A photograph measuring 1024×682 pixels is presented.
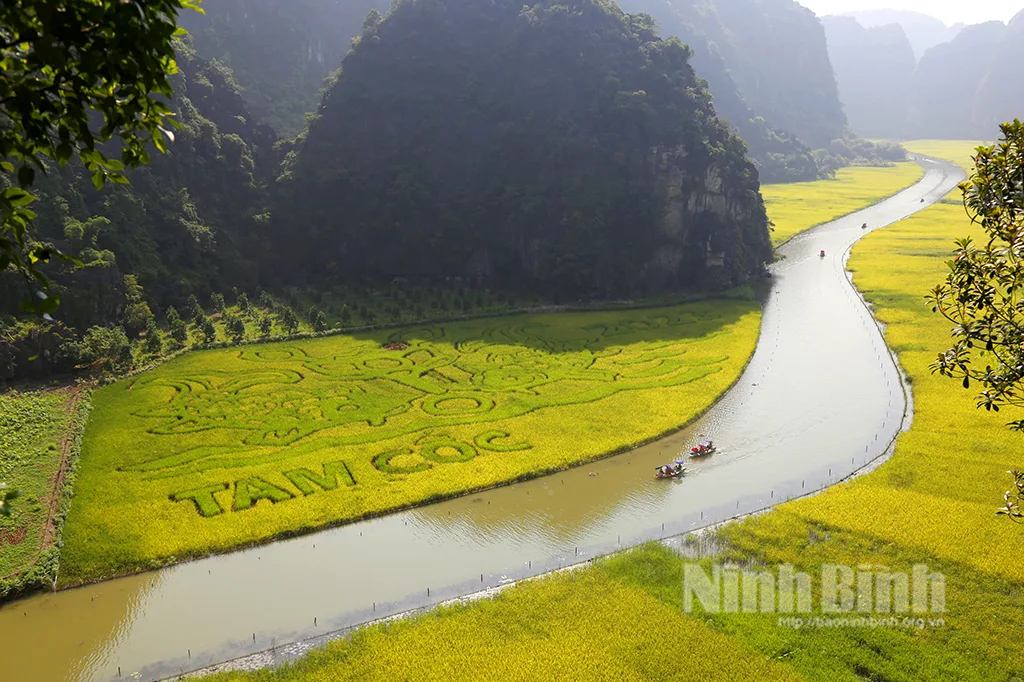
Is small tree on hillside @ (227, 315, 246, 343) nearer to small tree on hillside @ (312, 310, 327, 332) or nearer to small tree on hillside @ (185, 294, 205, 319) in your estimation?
small tree on hillside @ (312, 310, 327, 332)

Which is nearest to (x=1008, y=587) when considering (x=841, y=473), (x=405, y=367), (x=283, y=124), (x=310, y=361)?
(x=841, y=473)

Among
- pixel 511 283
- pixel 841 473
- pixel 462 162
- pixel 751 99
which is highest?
pixel 751 99

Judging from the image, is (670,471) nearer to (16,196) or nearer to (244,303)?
(16,196)

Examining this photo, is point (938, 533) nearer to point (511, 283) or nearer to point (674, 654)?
point (674, 654)

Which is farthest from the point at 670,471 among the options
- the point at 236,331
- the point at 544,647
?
the point at 236,331

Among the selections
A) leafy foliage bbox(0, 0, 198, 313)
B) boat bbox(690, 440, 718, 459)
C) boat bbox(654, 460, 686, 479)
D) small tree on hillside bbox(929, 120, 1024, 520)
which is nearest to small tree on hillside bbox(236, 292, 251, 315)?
boat bbox(654, 460, 686, 479)

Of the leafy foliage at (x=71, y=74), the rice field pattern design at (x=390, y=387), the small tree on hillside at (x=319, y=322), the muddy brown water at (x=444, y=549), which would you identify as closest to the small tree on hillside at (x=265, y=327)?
the rice field pattern design at (x=390, y=387)
